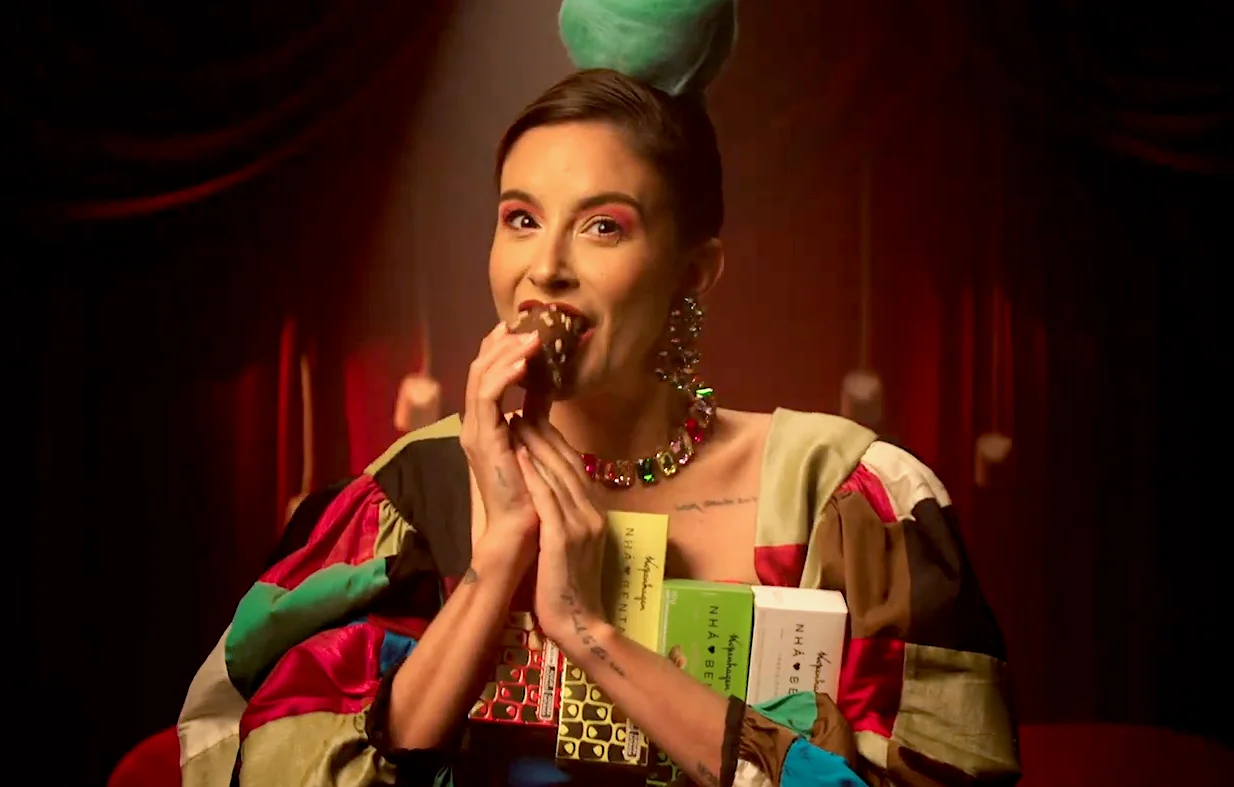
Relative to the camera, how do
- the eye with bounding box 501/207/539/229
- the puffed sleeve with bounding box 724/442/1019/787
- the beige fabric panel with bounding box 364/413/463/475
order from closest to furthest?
the puffed sleeve with bounding box 724/442/1019/787
the eye with bounding box 501/207/539/229
the beige fabric panel with bounding box 364/413/463/475

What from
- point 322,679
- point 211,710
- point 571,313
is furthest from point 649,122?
point 211,710

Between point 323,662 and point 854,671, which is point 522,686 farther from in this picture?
point 854,671

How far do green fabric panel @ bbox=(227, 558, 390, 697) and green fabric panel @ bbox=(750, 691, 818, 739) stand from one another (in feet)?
1.33

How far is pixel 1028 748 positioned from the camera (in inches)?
50.2

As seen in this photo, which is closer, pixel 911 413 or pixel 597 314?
pixel 597 314

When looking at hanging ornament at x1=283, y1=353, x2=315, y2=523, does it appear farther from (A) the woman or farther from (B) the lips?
(B) the lips

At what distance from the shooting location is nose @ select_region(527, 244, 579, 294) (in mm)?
1063

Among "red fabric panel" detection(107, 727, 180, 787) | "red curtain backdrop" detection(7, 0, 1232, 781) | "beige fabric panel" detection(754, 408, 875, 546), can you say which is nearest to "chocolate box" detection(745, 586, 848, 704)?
"beige fabric panel" detection(754, 408, 875, 546)

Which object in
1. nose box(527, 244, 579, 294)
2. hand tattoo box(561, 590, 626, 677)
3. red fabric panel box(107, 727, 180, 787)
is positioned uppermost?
nose box(527, 244, 579, 294)

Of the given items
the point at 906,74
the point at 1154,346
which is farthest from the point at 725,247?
the point at 1154,346

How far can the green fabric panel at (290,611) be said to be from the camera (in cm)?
113

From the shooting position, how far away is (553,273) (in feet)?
3.49

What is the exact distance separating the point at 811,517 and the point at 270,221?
71 centimetres

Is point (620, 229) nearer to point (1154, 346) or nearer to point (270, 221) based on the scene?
point (270, 221)
